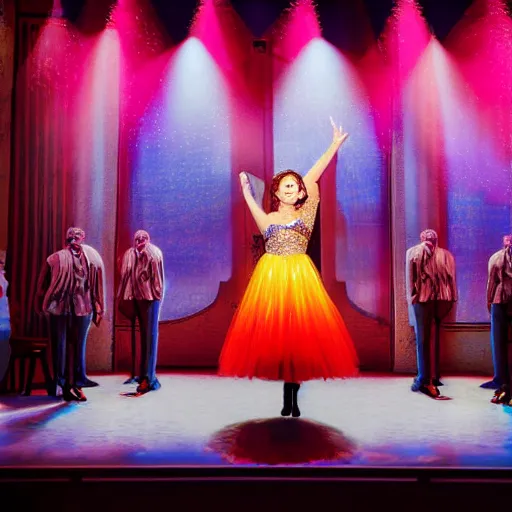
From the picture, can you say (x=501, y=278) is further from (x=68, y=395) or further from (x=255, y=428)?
(x=68, y=395)

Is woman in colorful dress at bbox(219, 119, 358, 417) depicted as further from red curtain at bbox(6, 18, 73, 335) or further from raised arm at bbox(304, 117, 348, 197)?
red curtain at bbox(6, 18, 73, 335)

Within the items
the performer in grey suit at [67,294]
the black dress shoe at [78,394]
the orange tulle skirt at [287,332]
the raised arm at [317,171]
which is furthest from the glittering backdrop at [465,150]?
the black dress shoe at [78,394]

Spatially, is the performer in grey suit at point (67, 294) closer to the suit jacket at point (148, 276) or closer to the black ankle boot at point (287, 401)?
the suit jacket at point (148, 276)

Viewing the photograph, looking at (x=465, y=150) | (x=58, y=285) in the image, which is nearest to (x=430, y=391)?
(x=465, y=150)

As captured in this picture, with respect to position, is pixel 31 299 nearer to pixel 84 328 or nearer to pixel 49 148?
pixel 84 328

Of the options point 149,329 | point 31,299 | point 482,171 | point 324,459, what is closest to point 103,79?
point 31,299

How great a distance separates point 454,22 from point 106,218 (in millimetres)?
4215

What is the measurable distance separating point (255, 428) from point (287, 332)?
0.60 m

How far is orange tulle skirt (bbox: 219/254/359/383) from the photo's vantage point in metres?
3.47

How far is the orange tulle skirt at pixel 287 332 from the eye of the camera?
3.47m

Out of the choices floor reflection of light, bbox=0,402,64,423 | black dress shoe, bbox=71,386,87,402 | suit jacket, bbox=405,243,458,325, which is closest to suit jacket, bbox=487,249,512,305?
suit jacket, bbox=405,243,458,325

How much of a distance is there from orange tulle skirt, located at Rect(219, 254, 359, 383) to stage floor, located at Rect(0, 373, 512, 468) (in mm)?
346

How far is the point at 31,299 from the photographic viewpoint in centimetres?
557

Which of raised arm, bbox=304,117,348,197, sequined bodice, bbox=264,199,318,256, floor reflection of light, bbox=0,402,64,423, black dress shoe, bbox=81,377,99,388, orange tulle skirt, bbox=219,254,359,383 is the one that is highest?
raised arm, bbox=304,117,348,197
